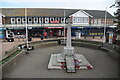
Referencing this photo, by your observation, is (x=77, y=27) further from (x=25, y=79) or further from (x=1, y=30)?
(x=25, y=79)

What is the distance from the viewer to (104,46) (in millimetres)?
16531

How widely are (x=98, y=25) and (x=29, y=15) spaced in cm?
1795

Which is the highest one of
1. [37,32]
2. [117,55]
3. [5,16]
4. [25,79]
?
[5,16]

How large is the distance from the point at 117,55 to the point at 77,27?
67.3 feet

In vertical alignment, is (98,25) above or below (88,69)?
above

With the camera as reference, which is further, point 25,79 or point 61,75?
point 61,75

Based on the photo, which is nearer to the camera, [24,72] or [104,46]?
[24,72]

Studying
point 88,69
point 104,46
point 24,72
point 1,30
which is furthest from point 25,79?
point 1,30

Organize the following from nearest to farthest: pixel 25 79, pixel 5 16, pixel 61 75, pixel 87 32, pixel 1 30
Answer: pixel 25 79 → pixel 61 75 → pixel 1 30 → pixel 5 16 → pixel 87 32

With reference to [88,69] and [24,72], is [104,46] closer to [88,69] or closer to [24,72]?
[88,69]

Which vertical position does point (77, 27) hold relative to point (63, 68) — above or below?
above

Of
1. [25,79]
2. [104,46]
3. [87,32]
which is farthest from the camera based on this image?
[87,32]

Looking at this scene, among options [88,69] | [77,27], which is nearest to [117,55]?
[88,69]

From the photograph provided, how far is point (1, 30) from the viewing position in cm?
2795
